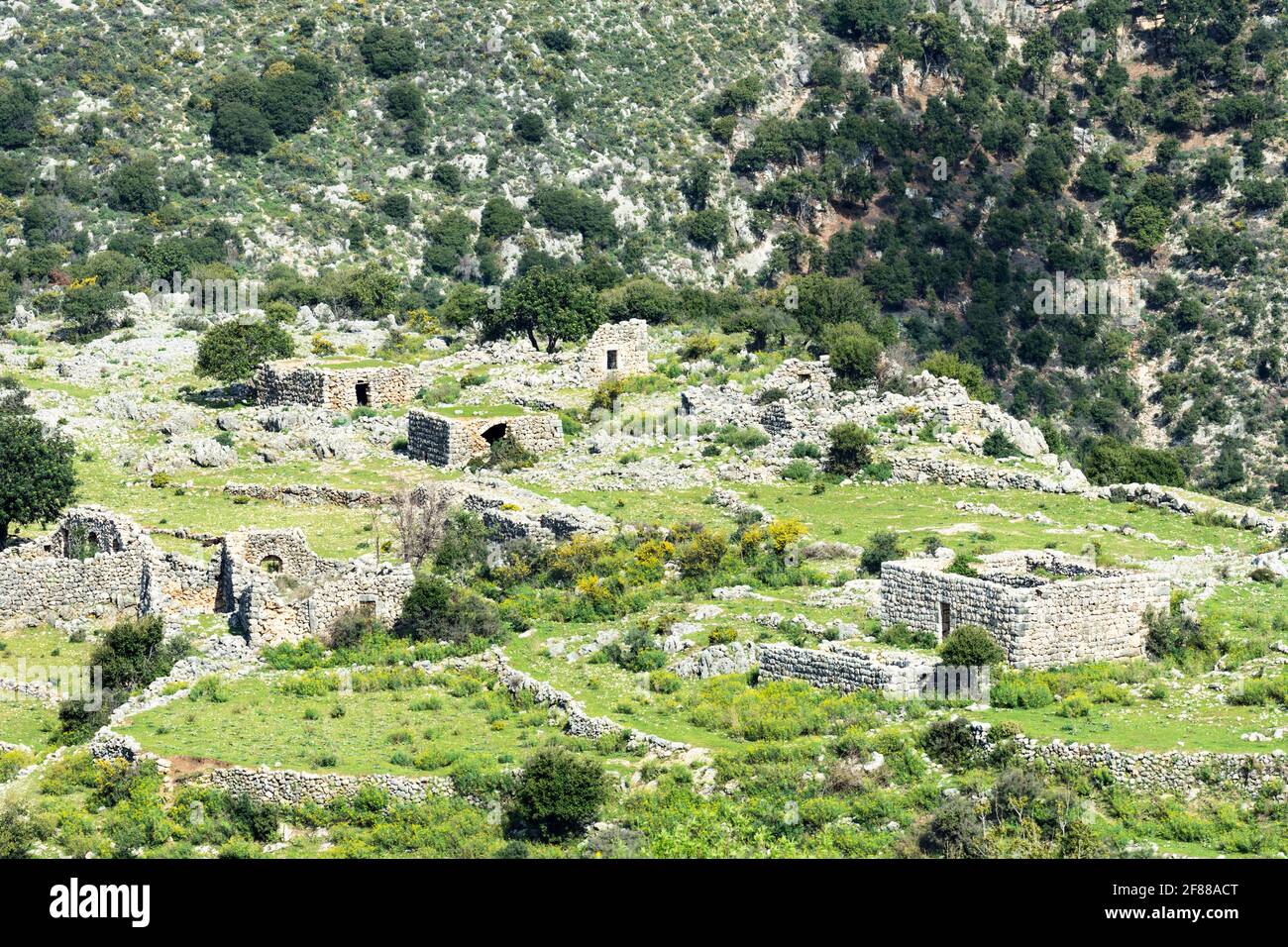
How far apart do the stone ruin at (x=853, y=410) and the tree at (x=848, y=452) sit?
1485mm

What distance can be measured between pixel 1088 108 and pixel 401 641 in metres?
Answer: 93.3

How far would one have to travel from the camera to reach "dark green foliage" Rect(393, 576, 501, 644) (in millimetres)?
42000

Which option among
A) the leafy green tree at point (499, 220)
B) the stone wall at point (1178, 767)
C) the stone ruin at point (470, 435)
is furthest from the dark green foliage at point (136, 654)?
the leafy green tree at point (499, 220)

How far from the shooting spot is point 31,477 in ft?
159

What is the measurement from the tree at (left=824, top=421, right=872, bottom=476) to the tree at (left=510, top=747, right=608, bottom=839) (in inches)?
937

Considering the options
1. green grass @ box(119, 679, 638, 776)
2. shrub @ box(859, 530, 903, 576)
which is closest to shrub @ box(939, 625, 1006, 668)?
green grass @ box(119, 679, 638, 776)

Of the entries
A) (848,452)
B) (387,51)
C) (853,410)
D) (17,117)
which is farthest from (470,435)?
(387,51)

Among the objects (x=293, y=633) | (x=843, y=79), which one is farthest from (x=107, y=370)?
(x=843, y=79)

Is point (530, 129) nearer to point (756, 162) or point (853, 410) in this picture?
point (756, 162)

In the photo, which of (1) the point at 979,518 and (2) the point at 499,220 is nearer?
(1) the point at 979,518

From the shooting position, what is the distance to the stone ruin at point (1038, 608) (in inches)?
1443

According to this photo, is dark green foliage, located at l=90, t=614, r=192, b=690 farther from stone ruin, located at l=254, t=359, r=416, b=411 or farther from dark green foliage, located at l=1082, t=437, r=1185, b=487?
dark green foliage, located at l=1082, t=437, r=1185, b=487

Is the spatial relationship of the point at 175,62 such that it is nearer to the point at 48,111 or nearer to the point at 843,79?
the point at 48,111

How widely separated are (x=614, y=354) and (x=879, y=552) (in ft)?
76.2
